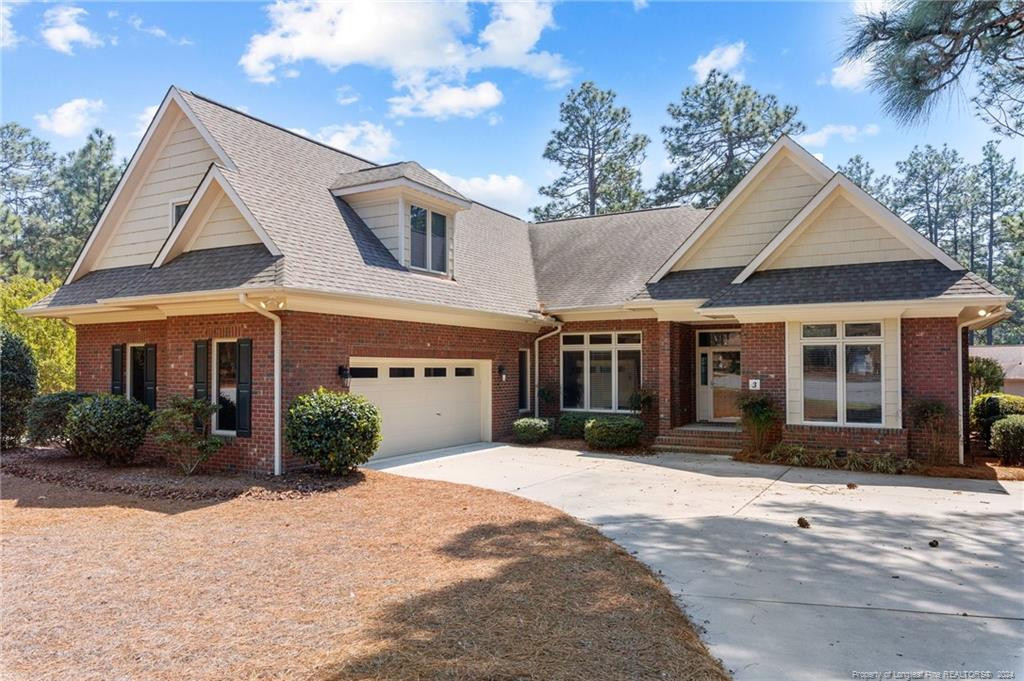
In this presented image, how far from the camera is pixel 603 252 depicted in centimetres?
1895

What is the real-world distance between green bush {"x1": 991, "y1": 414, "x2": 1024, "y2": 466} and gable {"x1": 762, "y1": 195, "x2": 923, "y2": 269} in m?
3.72

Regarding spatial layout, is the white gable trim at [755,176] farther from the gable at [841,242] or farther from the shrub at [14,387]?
the shrub at [14,387]

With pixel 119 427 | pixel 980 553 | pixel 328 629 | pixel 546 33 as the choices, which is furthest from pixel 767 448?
pixel 119 427

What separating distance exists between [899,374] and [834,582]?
25.7ft

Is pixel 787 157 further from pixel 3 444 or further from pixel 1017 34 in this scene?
pixel 3 444

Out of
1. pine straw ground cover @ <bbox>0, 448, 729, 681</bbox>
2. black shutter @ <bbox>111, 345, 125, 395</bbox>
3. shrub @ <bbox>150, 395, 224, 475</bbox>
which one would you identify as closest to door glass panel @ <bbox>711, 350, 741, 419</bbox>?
pine straw ground cover @ <bbox>0, 448, 729, 681</bbox>

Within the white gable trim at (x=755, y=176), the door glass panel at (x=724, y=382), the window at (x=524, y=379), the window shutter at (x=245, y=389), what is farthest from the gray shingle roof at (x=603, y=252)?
the window shutter at (x=245, y=389)

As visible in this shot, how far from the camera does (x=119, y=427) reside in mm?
11484

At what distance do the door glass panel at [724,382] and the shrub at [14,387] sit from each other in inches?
630

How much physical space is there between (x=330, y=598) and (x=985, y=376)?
22.0 m

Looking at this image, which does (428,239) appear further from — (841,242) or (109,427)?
(841,242)

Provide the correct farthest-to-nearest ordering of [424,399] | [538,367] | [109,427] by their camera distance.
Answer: [538,367] < [424,399] < [109,427]

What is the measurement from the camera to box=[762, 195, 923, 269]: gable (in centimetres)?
1270

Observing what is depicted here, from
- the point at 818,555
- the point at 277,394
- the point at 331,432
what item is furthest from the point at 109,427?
the point at 818,555
